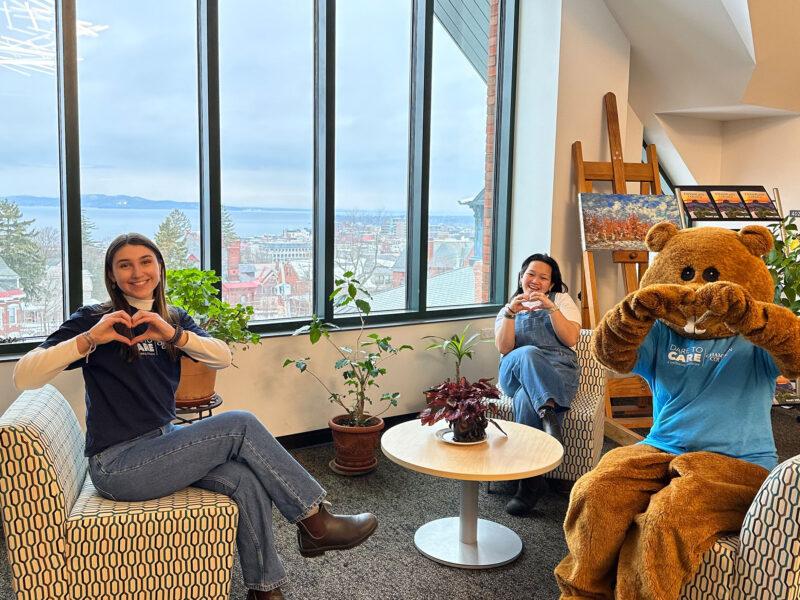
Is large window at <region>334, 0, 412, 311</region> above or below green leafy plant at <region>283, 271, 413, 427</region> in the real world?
above

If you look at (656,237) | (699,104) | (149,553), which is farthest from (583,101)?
(149,553)

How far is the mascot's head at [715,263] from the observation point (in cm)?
197

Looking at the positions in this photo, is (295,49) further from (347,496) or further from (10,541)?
(10,541)

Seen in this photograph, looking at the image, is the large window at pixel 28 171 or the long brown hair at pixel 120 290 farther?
the large window at pixel 28 171

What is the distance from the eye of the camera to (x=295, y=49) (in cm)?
358

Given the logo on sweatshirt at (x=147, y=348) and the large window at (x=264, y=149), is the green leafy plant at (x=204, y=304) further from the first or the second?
the logo on sweatshirt at (x=147, y=348)

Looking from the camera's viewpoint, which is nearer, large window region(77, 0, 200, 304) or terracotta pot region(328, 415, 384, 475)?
large window region(77, 0, 200, 304)

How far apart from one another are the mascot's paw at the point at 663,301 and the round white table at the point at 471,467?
64 cm

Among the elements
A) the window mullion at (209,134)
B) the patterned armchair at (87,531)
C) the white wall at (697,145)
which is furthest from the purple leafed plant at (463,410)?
the white wall at (697,145)

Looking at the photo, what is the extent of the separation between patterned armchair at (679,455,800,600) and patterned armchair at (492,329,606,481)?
46.7 inches

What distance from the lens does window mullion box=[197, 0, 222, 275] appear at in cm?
328

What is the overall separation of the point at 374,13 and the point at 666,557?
10.3ft

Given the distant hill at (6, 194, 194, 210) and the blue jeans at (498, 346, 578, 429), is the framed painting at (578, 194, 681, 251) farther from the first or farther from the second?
the distant hill at (6, 194, 194, 210)

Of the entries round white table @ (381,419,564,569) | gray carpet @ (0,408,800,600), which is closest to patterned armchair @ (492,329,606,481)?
gray carpet @ (0,408,800,600)
